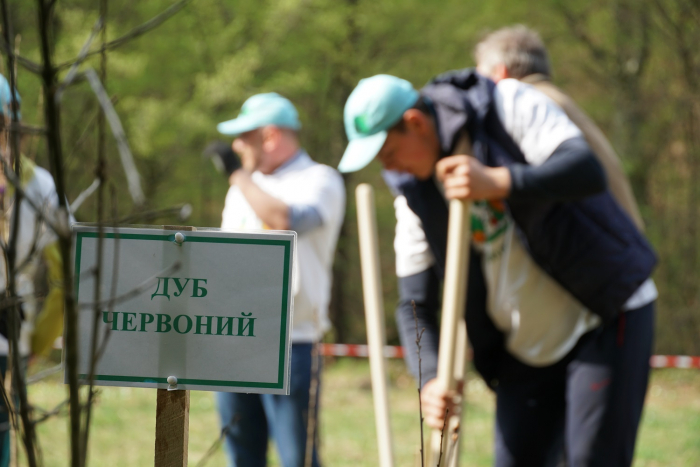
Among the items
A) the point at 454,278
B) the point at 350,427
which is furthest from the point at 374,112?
the point at 350,427

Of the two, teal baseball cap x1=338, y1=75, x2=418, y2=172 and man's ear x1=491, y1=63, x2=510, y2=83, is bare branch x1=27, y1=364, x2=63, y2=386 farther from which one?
man's ear x1=491, y1=63, x2=510, y2=83

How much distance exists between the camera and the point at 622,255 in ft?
6.77

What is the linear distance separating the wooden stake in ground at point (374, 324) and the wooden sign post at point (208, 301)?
991mm

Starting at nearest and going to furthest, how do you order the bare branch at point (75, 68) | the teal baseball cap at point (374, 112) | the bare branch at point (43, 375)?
the bare branch at point (75, 68) < the bare branch at point (43, 375) < the teal baseball cap at point (374, 112)

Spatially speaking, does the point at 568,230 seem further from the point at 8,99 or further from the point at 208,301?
the point at 8,99

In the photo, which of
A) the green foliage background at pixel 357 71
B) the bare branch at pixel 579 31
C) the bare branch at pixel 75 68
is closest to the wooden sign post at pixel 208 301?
the bare branch at pixel 75 68

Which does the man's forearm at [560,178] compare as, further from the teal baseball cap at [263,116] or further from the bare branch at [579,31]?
the bare branch at [579,31]

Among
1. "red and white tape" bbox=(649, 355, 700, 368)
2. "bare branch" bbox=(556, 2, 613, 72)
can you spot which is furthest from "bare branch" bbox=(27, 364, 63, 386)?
"bare branch" bbox=(556, 2, 613, 72)

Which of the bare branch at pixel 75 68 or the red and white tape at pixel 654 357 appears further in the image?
the red and white tape at pixel 654 357

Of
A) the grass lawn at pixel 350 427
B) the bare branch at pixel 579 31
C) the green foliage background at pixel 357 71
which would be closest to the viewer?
the grass lawn at pixel 350 427

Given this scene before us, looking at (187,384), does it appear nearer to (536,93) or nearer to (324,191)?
(536,93)

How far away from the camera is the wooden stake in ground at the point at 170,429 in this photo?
1.21m

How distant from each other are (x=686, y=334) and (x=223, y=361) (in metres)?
9.74

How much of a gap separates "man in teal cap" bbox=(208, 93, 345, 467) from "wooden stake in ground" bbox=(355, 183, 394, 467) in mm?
448
